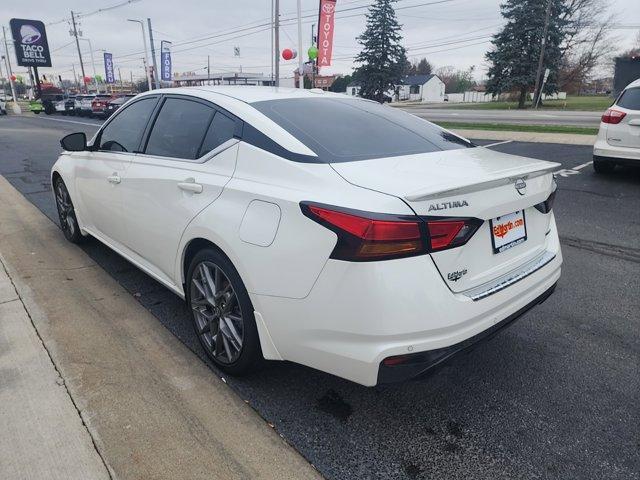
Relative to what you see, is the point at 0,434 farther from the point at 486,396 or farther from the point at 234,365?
the point at 486,396

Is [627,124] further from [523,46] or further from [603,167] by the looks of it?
[523,46]

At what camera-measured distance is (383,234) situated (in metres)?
1.88

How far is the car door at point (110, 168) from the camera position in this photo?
11.7 feet

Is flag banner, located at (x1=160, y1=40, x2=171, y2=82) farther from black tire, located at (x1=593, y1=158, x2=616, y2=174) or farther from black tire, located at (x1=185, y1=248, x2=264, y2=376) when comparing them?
black tire, located at (x1=185, y1=248, x2=264, y2=376)

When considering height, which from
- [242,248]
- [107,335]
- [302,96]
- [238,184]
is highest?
[302,96]

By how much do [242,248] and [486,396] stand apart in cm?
153

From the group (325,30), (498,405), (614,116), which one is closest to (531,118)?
(325,30)

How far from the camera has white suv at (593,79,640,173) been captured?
715 cm

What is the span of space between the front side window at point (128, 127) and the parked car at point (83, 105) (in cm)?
2980

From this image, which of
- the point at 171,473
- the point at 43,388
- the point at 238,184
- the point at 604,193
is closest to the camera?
the point at 171,473

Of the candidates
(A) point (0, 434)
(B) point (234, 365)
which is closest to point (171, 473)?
(B) point (234, 365)

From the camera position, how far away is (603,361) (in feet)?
9.34

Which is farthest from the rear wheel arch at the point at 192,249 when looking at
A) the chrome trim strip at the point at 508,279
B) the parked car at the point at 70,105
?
the parked car at the point at 70,105

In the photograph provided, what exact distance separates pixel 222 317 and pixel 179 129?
1.31 meters
